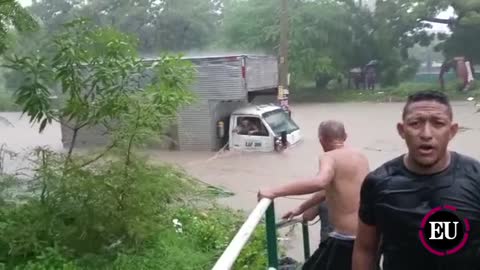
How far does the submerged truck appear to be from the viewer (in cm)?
1361

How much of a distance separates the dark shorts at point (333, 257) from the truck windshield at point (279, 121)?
34.1 ft

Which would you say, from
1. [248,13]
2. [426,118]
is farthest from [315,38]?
[426,118]

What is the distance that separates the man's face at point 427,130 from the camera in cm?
168

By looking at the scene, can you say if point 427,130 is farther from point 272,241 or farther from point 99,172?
point 99,172

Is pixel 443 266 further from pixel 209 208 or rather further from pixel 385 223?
pixel 209 208

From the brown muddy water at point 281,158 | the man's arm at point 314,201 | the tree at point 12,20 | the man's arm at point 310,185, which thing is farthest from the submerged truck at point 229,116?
the man's arm at point 310,185

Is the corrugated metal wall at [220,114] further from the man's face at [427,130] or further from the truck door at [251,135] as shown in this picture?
the man's face at [427,130]

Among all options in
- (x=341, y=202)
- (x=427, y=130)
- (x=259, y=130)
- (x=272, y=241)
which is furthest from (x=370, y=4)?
(x=427, y=130)

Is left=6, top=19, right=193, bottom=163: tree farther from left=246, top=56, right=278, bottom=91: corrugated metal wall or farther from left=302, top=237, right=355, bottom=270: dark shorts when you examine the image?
left=246, top=56, right=278, bottom=91: corrugated metal wall

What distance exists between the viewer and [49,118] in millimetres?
5055

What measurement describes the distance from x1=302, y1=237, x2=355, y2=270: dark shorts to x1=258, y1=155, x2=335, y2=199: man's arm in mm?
357

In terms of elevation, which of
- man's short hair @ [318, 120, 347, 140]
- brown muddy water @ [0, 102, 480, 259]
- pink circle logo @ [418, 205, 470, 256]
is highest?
man's short hair @ [318, 120, 347, 140]

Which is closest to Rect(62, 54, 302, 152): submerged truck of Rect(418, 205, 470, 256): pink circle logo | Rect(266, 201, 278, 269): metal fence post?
Rect(266, 201, 278, 269): metal fence post

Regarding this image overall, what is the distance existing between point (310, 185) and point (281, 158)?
1052 cm
